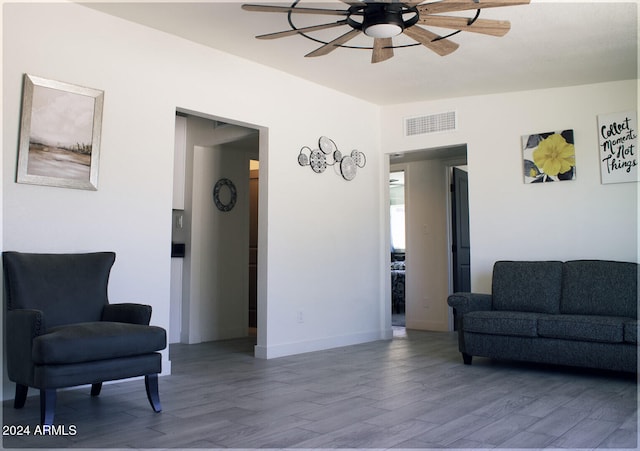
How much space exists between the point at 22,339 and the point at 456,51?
3.83m

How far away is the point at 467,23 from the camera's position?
3088 millimetres

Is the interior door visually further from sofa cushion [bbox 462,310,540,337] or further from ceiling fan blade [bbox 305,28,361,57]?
ceiling fan blade [bbox 305,28,361,57]

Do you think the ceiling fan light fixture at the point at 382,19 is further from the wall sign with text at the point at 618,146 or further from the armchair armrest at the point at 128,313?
the wall sign with text at the point at 618,146

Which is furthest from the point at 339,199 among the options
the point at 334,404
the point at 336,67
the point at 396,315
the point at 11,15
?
the point at 396,315

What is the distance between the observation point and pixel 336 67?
16.4 ft

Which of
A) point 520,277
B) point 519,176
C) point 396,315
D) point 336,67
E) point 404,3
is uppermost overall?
point 336,67

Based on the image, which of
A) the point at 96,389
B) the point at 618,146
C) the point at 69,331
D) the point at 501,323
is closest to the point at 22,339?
the point at 69,331

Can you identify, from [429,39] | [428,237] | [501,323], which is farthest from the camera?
[428,237]

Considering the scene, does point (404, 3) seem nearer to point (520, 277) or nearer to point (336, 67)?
point (336, 67)

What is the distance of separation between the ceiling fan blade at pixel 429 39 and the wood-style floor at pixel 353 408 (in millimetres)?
2206

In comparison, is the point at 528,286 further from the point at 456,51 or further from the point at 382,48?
the point at 382,48

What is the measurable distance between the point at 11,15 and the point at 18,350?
2.10 metres

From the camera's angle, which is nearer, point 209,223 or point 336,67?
point 336,67

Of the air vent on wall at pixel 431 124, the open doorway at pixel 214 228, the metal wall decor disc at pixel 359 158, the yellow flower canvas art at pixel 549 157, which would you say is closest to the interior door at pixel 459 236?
the air vent on wall at pixel 431 124
